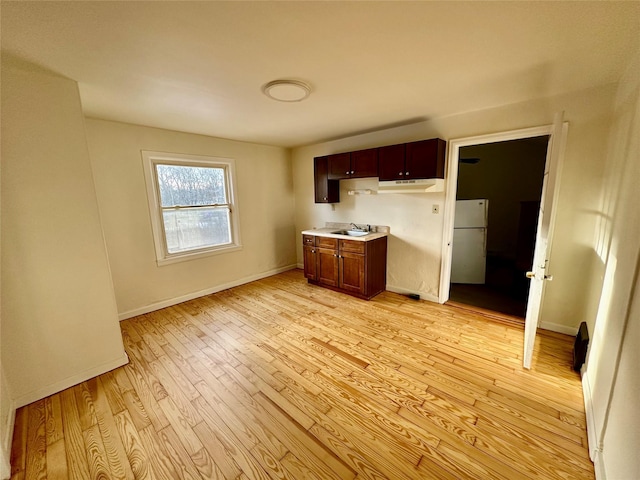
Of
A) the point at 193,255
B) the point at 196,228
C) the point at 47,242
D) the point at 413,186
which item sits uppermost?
the point at 413,186

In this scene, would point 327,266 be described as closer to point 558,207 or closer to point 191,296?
point 191,296

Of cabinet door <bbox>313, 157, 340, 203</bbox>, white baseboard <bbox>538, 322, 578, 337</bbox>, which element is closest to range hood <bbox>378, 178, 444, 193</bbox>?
cabinet door <bbox>313, 157, 340, 203</bbox>

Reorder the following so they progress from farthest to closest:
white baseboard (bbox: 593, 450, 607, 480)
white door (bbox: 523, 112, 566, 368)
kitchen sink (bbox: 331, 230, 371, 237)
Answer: kitchen sink (bbox: 331, 230, 371, 237)
white door (bbox: 523, 112, 566, 368)
white baseboard (bbox: 593, 450, 607, 480)

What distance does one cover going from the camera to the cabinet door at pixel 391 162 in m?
3.15

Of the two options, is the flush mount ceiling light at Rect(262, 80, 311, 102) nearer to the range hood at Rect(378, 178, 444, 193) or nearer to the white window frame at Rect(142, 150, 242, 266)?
the range hood at Rect(378, 178, 444, 193)

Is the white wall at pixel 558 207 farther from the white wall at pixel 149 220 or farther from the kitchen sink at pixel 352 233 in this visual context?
the white wall at pixel 149 220

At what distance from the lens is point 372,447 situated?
1472mm

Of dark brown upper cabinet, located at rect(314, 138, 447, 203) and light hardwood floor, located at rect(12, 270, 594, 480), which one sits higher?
dark brown upper cabinet, located at rect(314, 138, 447, 203)

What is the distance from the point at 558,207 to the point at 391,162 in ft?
5.70

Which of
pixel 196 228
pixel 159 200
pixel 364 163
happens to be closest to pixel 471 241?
pixel 364 163

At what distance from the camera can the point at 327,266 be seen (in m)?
3.88

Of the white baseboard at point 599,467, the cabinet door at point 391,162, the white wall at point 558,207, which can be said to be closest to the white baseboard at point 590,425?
the white baseboard at point 599,467

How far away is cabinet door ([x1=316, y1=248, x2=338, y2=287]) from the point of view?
3766mm

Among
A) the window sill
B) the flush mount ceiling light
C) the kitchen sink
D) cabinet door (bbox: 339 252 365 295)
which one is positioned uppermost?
the flush mount ceiling light
